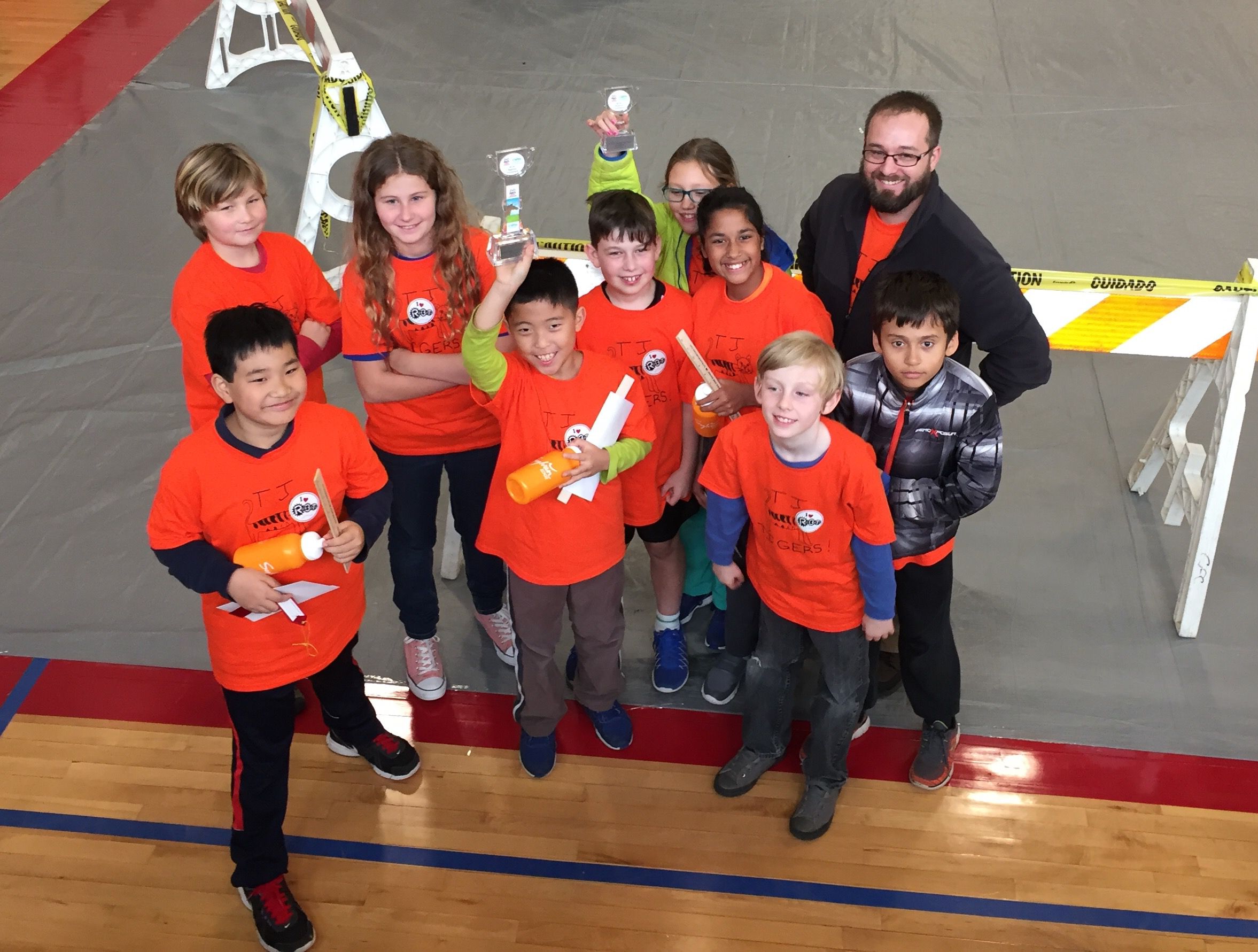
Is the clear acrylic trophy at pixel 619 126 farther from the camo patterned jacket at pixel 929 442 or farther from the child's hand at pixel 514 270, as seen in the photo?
the camo patterned jacket at pixel 929 442

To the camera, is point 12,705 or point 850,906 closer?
point 850,906

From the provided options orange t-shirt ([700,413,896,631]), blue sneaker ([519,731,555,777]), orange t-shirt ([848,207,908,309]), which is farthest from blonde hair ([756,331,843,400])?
blue sneaker ([519,731,555,777])

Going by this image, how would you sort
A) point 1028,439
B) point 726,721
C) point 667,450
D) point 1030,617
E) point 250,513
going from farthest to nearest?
point 1028,439
point 1030,617
point 726,721
point 667,450
point 250,513

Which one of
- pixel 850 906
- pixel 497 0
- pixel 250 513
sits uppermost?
pixel 497 0

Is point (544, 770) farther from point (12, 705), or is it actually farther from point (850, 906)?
A: point (12, 705)

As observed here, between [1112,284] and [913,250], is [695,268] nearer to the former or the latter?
[913,250]

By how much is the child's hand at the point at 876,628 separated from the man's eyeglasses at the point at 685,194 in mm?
1150

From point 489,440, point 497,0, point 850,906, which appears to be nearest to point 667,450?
point 489,440

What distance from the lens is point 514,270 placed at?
2328 millimetres

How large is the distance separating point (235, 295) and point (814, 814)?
6.54ft

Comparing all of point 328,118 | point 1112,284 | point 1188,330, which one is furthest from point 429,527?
point 328,118

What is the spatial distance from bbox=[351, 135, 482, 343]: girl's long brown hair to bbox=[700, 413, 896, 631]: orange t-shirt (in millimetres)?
762

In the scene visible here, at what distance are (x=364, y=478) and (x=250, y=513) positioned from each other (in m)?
0.26

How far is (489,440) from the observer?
3014 millimetres
